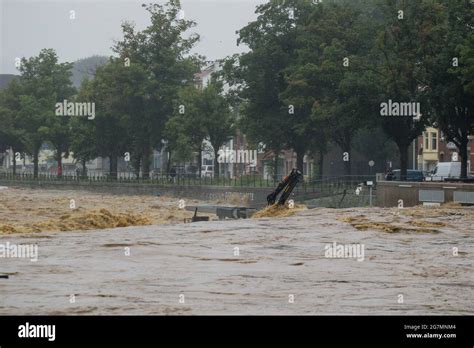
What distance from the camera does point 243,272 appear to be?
27484 mm

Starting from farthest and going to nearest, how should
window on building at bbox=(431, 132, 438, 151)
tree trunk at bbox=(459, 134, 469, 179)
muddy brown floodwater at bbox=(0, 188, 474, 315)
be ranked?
window on building at bbox=(431, 132, 438, 151), tree trunk at bbox=(459, 134, 469, 179), muddy brown floodwater at bbox=(0, 188, 474, 315)

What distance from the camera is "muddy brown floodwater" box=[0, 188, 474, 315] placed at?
20.8 metres

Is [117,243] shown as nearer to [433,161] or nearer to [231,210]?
[231,210]

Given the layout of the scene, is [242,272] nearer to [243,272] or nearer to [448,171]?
[243,272]

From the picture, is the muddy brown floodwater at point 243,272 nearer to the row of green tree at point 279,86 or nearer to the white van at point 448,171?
the row of green tree at point 279,86

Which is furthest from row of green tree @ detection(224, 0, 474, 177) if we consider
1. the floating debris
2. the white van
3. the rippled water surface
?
the rippled water surface

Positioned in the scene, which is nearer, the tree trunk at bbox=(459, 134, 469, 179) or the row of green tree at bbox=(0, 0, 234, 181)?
the tree trunk at bbox=(459, 134, 469, 179)

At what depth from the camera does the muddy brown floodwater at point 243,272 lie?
20.8m

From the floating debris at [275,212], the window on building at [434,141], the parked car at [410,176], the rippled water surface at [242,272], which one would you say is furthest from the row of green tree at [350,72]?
the rippled water surface at [242,272]

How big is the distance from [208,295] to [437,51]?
180 feet

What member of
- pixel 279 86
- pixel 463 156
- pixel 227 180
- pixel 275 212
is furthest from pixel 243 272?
pixel 227 180

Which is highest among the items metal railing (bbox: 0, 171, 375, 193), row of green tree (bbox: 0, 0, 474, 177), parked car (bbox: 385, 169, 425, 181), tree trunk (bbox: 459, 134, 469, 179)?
row of green tree (bbox: 0, 0, 474, 177)

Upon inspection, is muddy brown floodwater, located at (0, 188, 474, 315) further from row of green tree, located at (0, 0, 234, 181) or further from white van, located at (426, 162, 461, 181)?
row of green tree, located at (0, 0, 234, 181)

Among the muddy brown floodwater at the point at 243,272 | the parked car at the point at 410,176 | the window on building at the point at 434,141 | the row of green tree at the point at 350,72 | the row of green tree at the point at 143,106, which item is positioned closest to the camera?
the muddy brown floodwater at the point at 243,272
